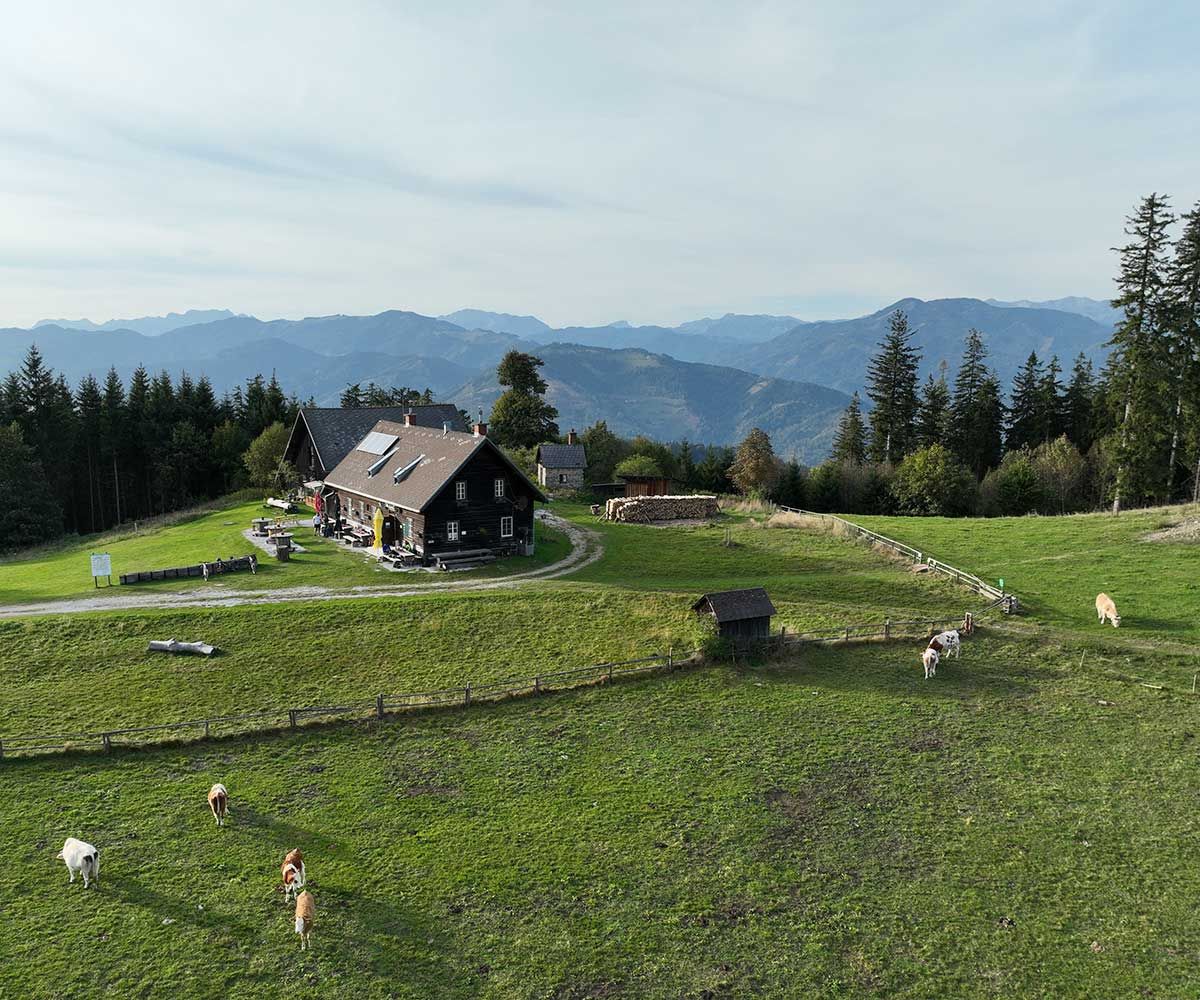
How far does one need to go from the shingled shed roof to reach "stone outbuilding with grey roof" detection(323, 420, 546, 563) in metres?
17.5

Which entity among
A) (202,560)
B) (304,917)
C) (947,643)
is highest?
(202,560)

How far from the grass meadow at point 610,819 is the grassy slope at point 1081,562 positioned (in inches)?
57.9

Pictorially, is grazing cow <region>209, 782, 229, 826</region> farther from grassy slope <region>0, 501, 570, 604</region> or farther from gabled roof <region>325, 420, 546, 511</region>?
gabled roof <region>325, 420, 546, 511</region>

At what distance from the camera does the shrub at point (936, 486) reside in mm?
70875

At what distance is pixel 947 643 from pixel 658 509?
30263 millimetres

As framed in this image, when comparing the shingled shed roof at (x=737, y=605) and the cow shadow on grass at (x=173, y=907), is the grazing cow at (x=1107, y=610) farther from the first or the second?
the cow shadow on grass at (x=173, y=907)

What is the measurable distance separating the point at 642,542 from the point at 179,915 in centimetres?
3791

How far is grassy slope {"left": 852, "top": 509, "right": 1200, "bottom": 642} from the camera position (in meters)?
35.6

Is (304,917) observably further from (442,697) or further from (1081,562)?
(1081,562)

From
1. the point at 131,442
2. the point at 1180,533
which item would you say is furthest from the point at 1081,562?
the point at 131,442

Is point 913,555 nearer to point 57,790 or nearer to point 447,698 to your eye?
point 447,698

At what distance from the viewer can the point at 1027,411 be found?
3447 inches

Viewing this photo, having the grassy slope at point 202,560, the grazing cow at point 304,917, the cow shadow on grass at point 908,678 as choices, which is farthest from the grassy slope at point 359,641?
the grazing cow at point 304,917

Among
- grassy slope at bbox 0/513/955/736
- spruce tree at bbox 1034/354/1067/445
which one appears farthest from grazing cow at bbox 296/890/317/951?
spruce tree at bbox 1034/354/1067/445
